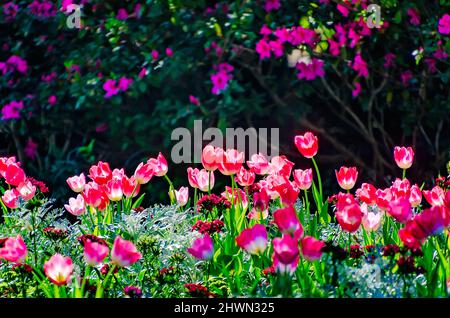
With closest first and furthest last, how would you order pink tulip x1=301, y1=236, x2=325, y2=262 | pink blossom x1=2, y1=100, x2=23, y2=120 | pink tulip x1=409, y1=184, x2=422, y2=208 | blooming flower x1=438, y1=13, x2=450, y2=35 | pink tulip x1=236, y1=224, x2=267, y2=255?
pink tulip x1=301, y1=236, x2=325, y2=262
pink tulip x1=236, y1=224, x2=267, y2=255
pink tulip x1=409, y1=184, x2=422, y2=208
blooming flower x1=438, y1=13, x2=450, y2=35
pink blossom x1=2, y1=100, x2=23, y2=120

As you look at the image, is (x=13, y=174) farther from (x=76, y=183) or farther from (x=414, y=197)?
(x=414, y=197)

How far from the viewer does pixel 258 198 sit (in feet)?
8.32

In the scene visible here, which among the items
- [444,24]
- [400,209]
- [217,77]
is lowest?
[400,209]

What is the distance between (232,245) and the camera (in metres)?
2.59

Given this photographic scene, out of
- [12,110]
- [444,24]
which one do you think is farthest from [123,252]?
[12,110]

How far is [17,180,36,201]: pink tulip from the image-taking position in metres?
2.70

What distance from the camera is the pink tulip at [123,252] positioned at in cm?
189

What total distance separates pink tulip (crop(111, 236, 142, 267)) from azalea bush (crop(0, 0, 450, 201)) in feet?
9.62

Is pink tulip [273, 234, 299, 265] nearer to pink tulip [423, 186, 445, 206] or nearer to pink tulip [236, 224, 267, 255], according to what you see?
pink tulip [236, 224, 267, 255]

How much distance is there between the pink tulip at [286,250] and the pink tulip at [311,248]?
0.10m

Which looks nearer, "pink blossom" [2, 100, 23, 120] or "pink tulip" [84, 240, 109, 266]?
"pink tulip" [84, 240, 109, 266]

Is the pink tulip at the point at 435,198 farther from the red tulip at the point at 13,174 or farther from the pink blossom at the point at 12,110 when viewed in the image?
the pink blossom at the point at 12,110

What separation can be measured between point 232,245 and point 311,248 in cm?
70

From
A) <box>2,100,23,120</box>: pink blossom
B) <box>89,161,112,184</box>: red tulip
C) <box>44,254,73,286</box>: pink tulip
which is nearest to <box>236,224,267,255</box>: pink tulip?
<box>44,254,73,286</box>: pink tulip
